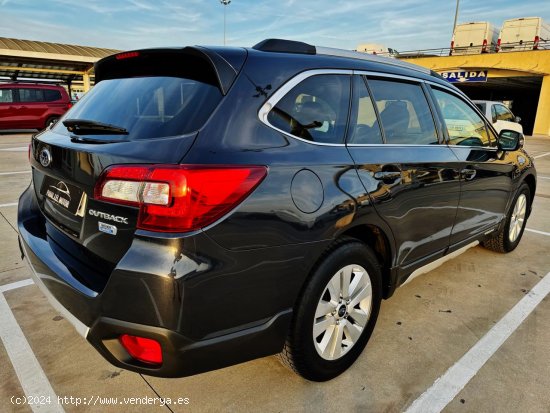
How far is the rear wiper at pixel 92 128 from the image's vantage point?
184 cm

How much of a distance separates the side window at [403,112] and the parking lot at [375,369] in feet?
4.16

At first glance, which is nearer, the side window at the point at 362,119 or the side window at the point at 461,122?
the side window at the point at 362,119

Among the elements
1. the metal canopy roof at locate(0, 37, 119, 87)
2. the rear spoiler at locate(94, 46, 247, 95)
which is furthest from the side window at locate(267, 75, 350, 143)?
the metal canopy roof at locate(0, 37, 119, 87)

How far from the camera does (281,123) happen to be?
1854 millimetres

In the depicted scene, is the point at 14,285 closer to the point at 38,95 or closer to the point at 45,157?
the point at 45,157

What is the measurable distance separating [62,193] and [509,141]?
11.9 ft

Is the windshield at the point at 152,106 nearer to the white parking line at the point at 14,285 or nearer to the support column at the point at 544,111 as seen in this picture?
the white parking line at the point at 14,285

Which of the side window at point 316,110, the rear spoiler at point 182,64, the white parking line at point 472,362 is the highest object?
the rear spoiler at point 182,64

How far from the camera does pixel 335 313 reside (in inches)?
83.7

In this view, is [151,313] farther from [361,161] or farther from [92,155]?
[361,161]

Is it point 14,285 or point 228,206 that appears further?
point 14,285

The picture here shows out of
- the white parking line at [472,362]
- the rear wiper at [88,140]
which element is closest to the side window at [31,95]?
the rear wiper at [88,140]

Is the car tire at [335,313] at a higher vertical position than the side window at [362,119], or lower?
lower

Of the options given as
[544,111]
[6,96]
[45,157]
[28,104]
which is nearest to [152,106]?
[45,157]
